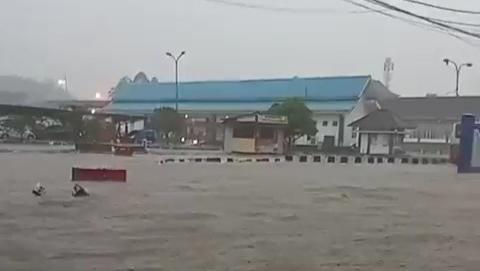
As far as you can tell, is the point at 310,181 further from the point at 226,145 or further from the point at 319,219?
the point at 226,145

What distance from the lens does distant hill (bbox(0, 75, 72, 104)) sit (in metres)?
111

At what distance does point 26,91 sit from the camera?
401 feet

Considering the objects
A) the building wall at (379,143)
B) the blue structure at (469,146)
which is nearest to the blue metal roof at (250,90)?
the building wall at (379,143)

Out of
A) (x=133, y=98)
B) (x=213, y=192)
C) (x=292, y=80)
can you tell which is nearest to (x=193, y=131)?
(x=292, y=80)

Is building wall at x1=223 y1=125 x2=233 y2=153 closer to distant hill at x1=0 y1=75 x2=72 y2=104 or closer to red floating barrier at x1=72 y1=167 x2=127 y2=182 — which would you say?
red floating barrier at x1=72 y1=167 x2=127 y2=182

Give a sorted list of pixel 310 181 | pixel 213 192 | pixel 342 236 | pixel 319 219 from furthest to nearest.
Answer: pixel 310 181 → pixel 213 192 → pixel 319 219 → pixel 342 236

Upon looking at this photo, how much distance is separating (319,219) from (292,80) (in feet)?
228

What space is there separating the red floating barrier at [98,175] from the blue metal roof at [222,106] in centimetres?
5436

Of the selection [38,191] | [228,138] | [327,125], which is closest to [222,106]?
[327,125]

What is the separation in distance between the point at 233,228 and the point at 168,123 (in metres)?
57.4

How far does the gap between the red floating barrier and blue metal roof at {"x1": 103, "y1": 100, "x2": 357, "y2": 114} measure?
178ft

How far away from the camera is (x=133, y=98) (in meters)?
92.6

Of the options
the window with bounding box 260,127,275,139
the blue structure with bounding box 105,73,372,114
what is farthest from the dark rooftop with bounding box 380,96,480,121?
the window with bounding box 260,127,275,139

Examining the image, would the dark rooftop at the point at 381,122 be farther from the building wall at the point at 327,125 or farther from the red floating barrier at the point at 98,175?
the red floating barrier at the point at 98,175
